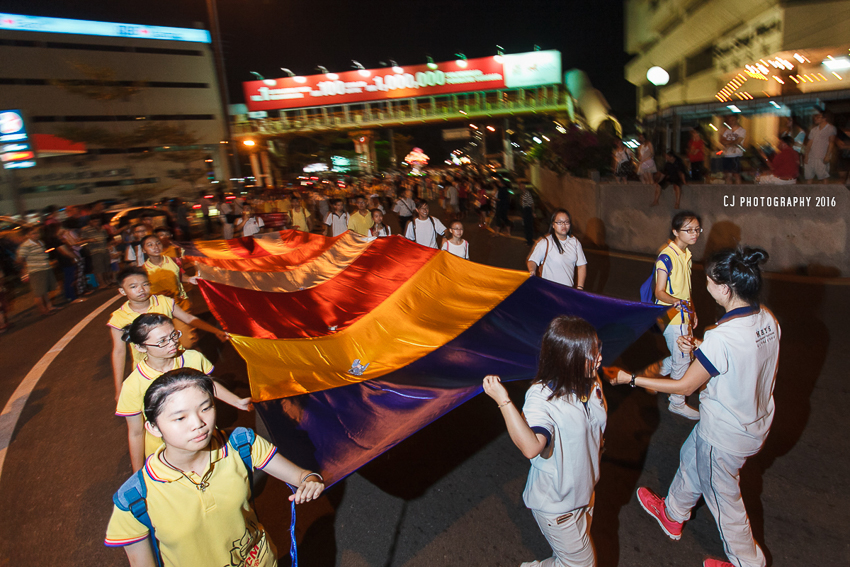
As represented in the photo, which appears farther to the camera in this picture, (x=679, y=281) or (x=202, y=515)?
(x=679, y=281)

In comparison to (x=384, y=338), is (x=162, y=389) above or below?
above

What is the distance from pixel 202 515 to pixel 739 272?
2.87 metres

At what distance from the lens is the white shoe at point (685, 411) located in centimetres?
473

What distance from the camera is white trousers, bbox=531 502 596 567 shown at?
2451 millimetres

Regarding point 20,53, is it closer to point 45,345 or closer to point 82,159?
point 82,159

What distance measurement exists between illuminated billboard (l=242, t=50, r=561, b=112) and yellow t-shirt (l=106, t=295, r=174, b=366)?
45.8 meters

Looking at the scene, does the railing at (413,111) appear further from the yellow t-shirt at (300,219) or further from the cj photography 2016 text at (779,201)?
the cj photography 2016 text at (779,201)

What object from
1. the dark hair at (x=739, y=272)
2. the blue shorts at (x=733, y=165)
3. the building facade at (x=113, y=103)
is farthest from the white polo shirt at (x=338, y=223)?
the building facade at (x=113, y=103)

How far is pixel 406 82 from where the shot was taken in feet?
156

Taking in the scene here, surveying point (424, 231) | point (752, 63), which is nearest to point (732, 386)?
point (424, 231)

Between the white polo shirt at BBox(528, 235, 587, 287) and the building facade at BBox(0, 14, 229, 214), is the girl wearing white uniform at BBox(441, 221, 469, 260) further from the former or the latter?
the building facade at BBox(0, 14, 229, 214)

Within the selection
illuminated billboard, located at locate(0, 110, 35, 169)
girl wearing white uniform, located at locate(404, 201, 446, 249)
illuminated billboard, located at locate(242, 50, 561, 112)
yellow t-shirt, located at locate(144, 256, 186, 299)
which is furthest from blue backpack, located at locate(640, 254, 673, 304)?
illuminated billboard, located at locate(242, 50, 561, 112)

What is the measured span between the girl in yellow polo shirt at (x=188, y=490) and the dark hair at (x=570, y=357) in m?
1.27

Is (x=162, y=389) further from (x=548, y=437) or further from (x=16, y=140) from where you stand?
(x=16, y=140)
